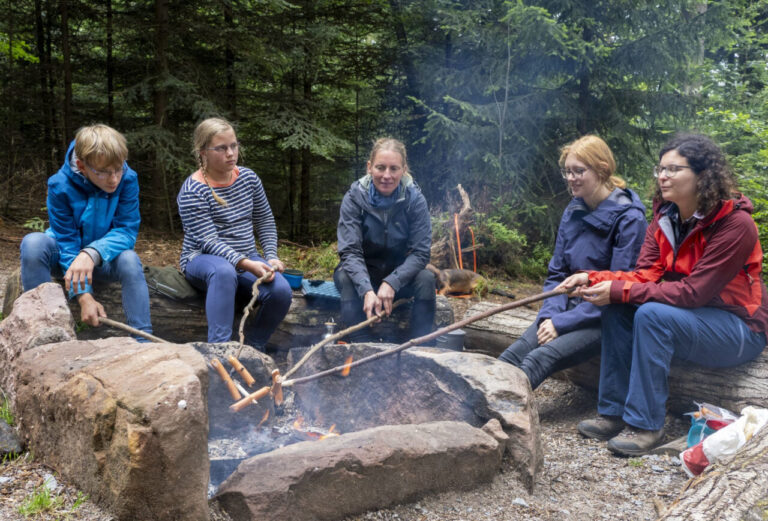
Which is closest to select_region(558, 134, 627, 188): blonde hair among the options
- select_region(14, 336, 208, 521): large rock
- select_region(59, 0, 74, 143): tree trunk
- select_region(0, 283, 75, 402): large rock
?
select_region(14, 336, 208, 521): large rock

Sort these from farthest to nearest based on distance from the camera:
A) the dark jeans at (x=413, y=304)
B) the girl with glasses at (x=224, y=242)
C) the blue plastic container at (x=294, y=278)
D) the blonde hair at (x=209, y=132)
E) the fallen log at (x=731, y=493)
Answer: the blue plastic container at (x=294, y=278)
the dark jeans at (x=413, y=304)
the blonde hair at (x=209, y=132)
the girl with glasses at (x=224, y=242)
the fallen log at (x=731, y=493)

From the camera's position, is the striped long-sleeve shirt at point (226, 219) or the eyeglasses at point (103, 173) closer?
the eyeglasses at point (103, 173)

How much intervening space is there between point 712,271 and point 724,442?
858 mm

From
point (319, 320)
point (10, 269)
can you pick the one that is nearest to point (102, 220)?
point (319, 320)

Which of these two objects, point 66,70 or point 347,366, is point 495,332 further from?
point 66,70

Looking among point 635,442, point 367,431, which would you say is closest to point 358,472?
point 367,431

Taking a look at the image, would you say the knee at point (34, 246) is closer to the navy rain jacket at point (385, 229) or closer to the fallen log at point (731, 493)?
the navy rain jacket at point (385, 229)

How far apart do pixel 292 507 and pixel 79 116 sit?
9.82 m

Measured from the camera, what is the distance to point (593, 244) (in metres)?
3.59

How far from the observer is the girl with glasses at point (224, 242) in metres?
3.56

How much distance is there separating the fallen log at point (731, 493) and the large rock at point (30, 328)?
2646 mm

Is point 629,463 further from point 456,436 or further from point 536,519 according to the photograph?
point 456,436

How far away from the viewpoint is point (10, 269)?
6973 mm

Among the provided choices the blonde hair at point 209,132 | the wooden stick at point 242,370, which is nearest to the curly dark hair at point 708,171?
the wooden stick at point 242,370
